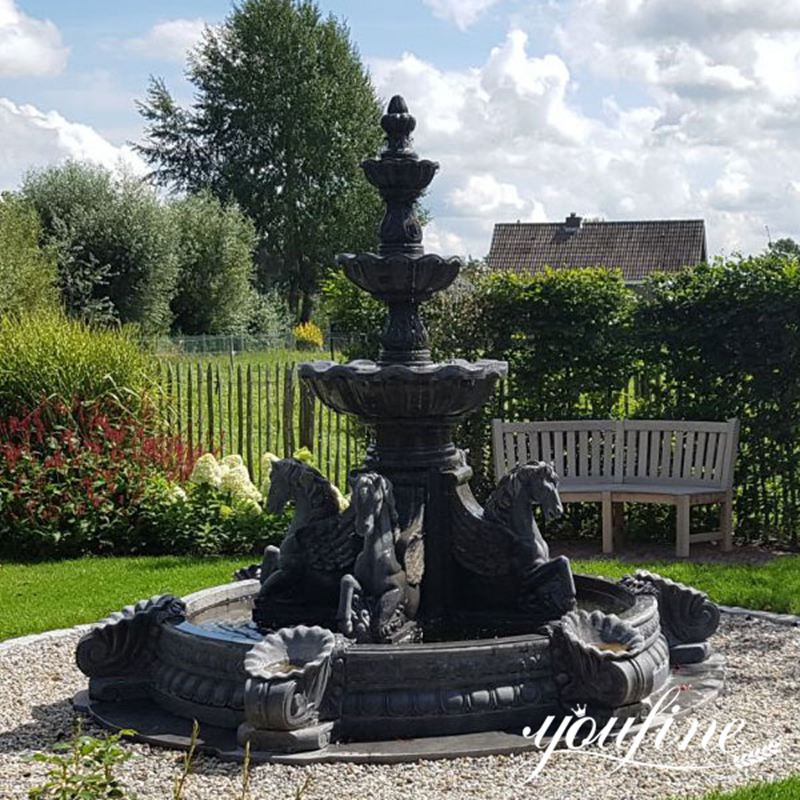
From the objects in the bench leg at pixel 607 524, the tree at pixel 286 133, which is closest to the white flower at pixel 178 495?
the bench leg at pixel 607 524

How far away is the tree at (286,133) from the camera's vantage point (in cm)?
4719

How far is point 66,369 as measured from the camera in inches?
484

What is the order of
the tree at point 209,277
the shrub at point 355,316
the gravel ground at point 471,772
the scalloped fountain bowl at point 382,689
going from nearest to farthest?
the gravel ground at point 471,772 → the scalloped fountain bowl at point 382,689 → the shrub at point 355,316 → the tree at point 209,277

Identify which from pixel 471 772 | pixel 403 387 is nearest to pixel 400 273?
pixel 403 387

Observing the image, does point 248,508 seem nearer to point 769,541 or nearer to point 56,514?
point 56,514

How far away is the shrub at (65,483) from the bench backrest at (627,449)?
352 cm

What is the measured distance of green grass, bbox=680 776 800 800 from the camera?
5.03m

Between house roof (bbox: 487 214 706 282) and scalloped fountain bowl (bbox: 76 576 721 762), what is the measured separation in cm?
4144

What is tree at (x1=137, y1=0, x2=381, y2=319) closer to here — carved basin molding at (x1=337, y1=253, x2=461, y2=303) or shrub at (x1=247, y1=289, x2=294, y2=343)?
shrub at (x1=247, y1=289, x2=294, y2=343)

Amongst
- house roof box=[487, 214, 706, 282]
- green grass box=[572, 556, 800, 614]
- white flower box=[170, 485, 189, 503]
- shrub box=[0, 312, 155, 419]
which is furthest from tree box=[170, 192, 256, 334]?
green grass box=[572, 556, 800, 614]

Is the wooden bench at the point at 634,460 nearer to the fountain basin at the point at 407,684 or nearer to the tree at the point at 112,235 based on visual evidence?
the fountain basin at the point at 407,684

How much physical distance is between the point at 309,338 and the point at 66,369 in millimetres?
22640

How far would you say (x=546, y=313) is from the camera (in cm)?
1225

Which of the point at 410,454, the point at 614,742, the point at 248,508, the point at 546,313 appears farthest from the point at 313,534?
the point at 546,313
